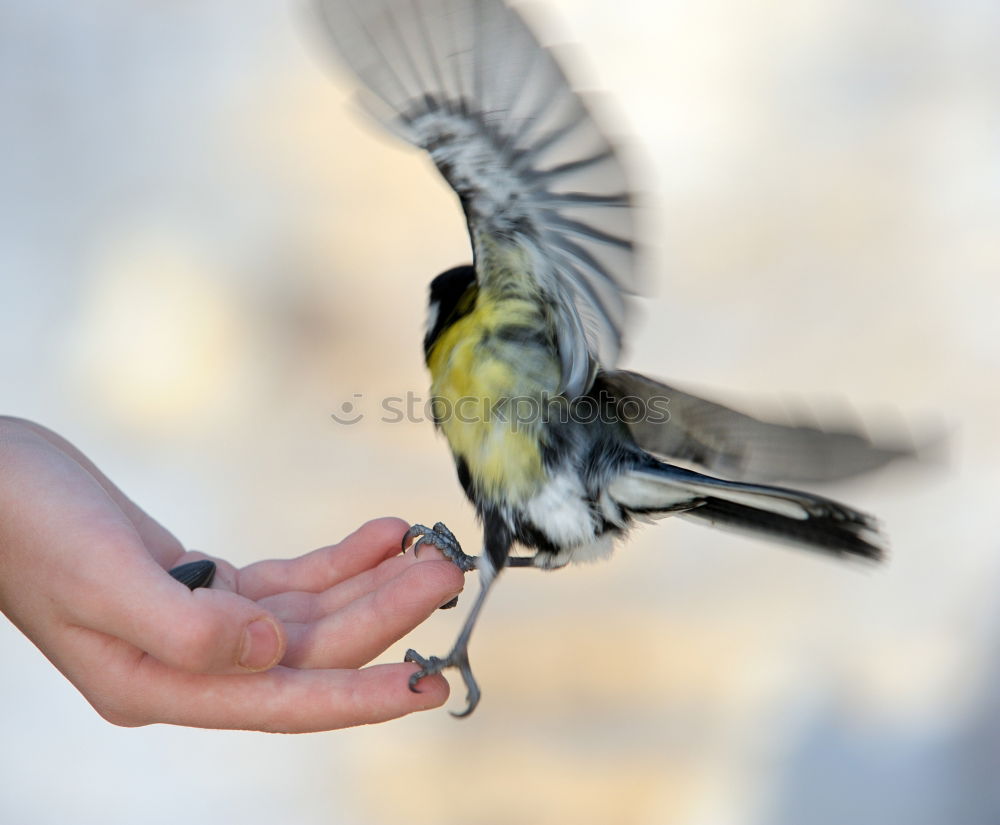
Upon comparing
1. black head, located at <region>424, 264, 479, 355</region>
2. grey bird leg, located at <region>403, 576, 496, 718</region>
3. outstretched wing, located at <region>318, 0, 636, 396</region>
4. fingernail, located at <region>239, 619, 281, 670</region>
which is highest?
outstretched wing, located at <region>318, 0, 636, 396</region>

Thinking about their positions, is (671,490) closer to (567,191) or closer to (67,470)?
(567,191)

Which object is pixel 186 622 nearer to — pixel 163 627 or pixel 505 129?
pixel 163 627

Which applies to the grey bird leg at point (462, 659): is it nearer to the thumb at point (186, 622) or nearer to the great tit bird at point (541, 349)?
the great tit bird at point (541, 349)

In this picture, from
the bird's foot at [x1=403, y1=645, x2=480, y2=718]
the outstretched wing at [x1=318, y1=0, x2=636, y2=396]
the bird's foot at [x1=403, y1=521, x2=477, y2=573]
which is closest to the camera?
the outstretched wing at [x1=318, y1=0, x2=636, y2=396]

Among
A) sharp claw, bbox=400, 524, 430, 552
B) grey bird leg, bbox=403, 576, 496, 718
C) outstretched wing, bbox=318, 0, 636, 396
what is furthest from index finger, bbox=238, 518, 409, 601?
outstretched wing, bbox=318, 0, 636, 396

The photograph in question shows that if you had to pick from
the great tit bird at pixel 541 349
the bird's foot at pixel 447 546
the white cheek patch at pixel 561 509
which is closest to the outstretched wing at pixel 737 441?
the great tit bird at pixel 541 349

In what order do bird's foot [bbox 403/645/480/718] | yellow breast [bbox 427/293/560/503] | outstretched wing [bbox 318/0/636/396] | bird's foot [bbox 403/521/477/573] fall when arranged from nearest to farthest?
1. outstretched wing [bbox 318/0/636/396]
2. bird's foot [bbox 403/645/480/718]
3. yellow breast [bbox 427/293/560/503]
4. bird's foot [bbox 403/521/477/573]

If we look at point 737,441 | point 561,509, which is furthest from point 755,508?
point 561,509
